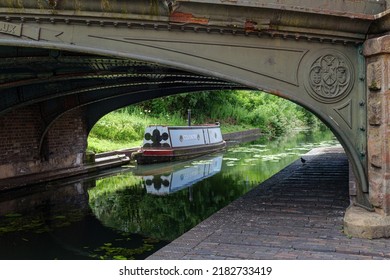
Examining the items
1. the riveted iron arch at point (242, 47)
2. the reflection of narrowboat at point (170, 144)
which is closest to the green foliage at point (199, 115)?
the reflection of narrowboat at point (170, 144)

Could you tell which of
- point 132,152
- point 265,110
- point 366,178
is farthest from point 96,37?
point 265,110

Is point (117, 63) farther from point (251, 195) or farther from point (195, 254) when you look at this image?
point (195, 254)

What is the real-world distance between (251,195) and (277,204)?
907 millimetres

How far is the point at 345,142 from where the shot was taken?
5789 millimetres

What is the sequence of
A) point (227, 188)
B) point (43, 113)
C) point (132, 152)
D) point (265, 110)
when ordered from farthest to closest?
point (265, 110), point (132, 152), point (43, 113), point (227, 188)

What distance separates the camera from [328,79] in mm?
5848

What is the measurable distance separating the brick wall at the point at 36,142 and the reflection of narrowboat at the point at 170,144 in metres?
3.72

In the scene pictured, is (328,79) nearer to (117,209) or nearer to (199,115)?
(117,209)

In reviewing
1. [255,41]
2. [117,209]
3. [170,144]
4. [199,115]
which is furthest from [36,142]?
[199,115]

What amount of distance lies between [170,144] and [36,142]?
6.88 metres

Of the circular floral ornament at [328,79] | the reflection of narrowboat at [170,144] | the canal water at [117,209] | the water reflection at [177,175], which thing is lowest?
the water reflection at [177,175]

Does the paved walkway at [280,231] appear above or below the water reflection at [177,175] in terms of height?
above

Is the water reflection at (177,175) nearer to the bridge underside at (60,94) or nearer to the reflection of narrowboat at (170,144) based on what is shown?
the reflection of narrowboat at (170,144)

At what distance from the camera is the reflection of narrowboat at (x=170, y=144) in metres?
18.8
